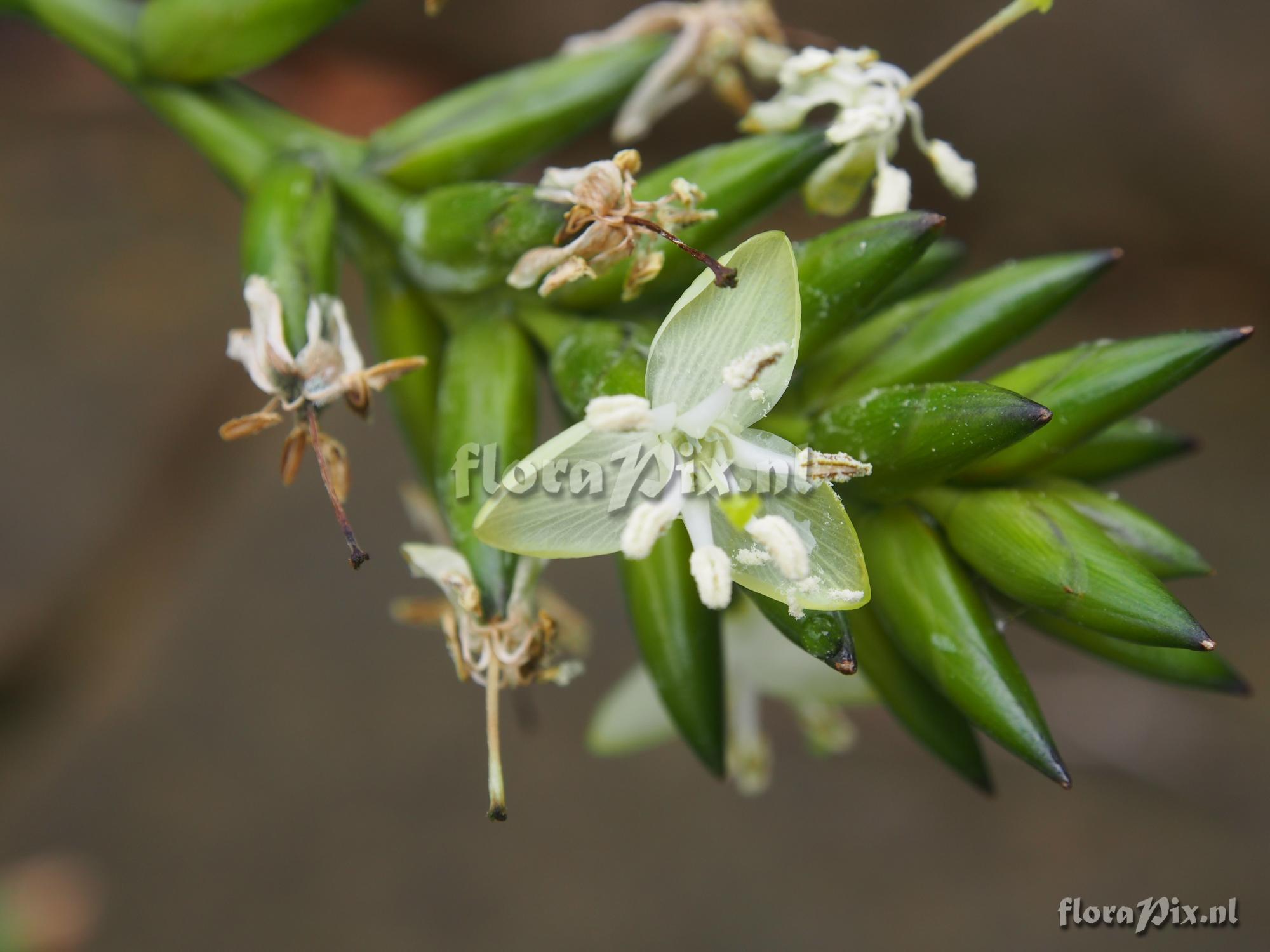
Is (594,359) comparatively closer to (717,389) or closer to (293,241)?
(717,389)

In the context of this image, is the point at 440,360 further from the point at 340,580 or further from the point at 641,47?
the point at 340,580

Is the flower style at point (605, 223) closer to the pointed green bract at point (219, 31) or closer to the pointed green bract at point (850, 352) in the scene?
the pointed green bract at point (850, 352)

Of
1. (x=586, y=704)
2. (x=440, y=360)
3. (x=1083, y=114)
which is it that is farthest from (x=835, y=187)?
(x=1083, y=114)

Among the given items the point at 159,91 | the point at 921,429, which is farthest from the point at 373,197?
the point at 921,429

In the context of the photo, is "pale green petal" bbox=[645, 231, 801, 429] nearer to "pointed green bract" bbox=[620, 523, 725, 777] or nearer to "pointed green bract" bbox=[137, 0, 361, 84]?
"pointed green bract" bbox=[620, 523, 725, 777]

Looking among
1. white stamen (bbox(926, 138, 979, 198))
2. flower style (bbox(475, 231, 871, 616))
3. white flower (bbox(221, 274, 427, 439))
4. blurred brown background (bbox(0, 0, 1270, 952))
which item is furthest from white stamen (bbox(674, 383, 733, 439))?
blurred brown background (bbox(0, 0, 1270, 952))

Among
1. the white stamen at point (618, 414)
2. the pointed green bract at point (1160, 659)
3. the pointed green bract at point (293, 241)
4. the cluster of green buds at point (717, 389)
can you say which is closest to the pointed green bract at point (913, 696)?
the cluster of green buds at point (717, 389)

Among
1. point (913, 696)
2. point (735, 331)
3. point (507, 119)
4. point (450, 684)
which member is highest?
point (507, 119)
